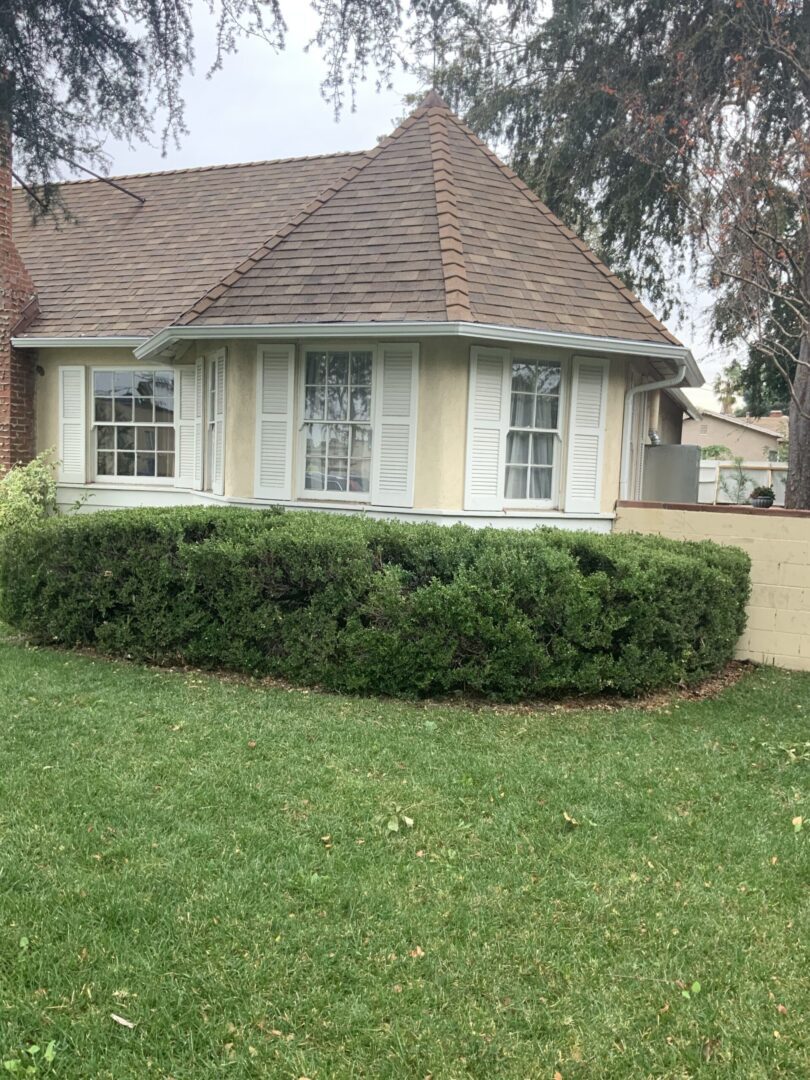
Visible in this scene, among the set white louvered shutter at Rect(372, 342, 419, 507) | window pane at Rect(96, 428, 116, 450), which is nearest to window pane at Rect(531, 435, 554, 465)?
white louvered shutter at Rect(372, 342, 419, 507)

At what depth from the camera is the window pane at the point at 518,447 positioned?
9.34m

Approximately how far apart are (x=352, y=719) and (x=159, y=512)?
3045 millimetres

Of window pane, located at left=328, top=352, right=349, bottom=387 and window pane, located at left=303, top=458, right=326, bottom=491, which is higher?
window pane, located at left=328, top=352, right=349, bottom=387

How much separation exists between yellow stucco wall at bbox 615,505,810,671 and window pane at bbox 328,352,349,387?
4227 millimetres

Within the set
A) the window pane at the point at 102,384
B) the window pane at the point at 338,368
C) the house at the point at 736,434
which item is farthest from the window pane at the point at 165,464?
the house at the point at 736,434

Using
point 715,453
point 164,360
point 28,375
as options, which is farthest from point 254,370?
point 715,453

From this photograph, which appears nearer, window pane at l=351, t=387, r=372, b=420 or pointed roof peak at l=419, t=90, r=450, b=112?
window pane at l=351, t=387, r=372, b=420

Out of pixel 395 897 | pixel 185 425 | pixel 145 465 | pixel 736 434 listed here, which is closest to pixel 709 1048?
pixel 395 897

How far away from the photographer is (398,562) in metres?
6.99

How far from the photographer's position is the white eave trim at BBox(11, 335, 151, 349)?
11.5 m

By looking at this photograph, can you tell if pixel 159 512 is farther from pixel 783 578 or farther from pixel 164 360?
pixel 783 578

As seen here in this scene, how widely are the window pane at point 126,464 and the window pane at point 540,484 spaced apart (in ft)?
19.9

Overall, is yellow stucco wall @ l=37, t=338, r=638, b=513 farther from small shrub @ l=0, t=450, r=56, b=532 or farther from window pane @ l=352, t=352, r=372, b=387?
small shrub @ l=0, t=450, r=56, b=532

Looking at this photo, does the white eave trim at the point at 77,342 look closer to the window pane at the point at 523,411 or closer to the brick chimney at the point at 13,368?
the brick chimney at the point at 13,368
